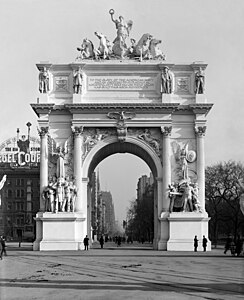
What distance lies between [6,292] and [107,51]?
102 feet

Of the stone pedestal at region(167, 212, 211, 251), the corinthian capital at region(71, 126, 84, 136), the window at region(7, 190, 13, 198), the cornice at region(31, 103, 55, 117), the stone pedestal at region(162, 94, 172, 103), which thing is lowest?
the stone pedestal at region(167, 212, 211, 251)

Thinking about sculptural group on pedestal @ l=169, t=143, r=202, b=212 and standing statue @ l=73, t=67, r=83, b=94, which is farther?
standing statue @ l=73, t=67, r=83, b=94

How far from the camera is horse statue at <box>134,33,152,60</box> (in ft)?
153

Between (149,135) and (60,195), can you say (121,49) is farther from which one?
(60,195)

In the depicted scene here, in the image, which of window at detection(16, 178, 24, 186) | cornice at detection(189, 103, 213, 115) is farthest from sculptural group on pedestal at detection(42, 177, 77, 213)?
window at detection(16, 178, 24, 186)

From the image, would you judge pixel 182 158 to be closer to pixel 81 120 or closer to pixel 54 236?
pixel 81 120

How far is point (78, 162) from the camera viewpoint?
45.5 metres

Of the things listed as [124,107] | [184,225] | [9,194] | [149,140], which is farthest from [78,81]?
[9,194]

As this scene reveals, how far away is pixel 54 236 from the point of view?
1754 inches

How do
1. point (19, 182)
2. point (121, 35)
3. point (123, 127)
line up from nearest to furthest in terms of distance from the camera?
point (123, 127), point (121, 35), point (19, 182)

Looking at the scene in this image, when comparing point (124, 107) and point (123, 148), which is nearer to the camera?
point (124, 107)

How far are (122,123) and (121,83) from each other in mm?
2858

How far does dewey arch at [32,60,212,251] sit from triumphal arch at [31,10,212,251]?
7 cm

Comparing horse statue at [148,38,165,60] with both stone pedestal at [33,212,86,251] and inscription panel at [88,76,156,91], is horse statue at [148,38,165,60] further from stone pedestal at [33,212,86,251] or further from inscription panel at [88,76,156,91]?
stone pedestal at [33,212,86,251]
